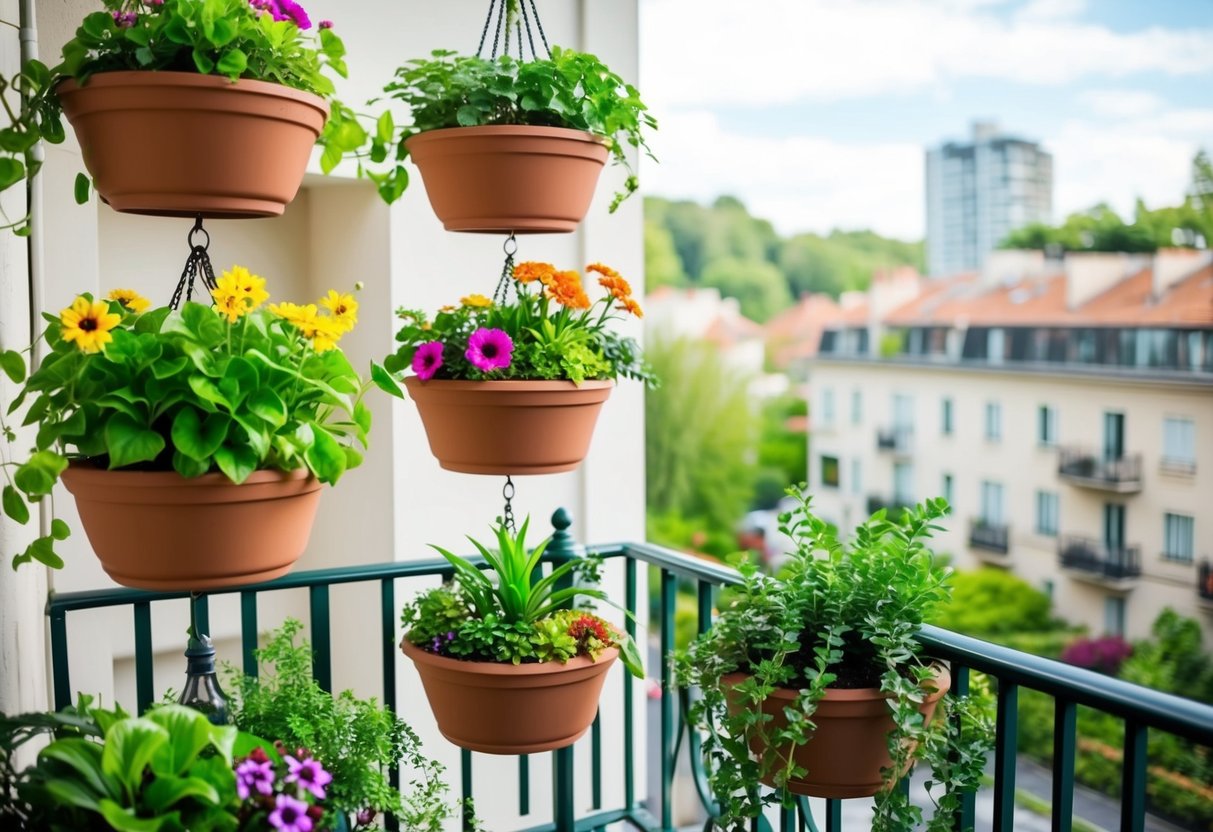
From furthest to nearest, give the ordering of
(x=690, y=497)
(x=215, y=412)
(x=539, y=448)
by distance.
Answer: (x=690, y=497) → (x=539, y=448) → (x=215, y=412)

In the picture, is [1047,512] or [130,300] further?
[1047,512]

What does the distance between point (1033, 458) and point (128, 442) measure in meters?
21.7

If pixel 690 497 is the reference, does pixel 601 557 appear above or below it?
above

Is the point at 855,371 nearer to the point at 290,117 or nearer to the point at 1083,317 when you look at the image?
the point at 1083,317

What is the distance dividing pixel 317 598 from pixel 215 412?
0.72 meters

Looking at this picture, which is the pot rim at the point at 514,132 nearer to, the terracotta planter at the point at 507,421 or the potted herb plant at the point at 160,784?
the terracotta planter at the point at 507,421

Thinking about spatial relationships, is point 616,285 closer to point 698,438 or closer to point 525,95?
point 525,95

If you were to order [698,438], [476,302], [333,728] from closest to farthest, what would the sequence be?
1. [333,728]
2. [476,302]
3. [698,438]

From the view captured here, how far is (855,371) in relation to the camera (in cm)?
2492

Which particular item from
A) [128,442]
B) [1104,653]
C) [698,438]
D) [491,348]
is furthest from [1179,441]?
[128,442]

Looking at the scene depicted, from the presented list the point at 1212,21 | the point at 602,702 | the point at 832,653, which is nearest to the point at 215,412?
the point at 832,653

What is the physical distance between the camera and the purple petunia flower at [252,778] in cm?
108

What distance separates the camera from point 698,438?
2652 cm

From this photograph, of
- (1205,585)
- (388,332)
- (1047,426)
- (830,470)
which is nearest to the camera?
(388,332)
